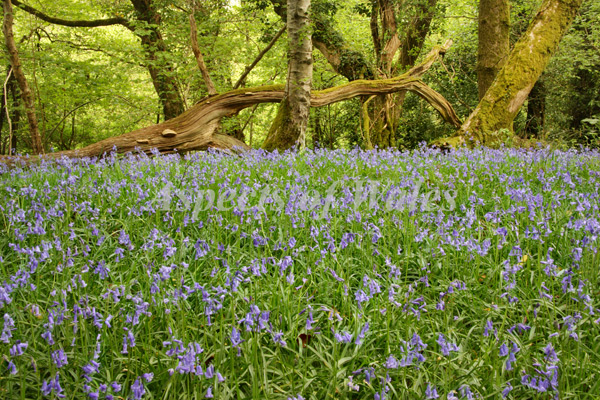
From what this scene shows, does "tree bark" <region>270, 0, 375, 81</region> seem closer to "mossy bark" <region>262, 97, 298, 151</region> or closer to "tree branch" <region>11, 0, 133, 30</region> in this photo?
"mossy bark" <region>262, 97, 298, 151</region>

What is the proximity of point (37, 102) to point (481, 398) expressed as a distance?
17647mm

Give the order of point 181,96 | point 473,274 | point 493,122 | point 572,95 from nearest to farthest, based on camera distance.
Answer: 1. point 473,274
2. point 493,122
3. point 181,96
4. point 572,95

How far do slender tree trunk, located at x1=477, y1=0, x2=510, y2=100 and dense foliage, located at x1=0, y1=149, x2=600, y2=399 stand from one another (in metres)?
5.92

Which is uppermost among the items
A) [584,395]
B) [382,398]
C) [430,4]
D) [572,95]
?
[430,4]

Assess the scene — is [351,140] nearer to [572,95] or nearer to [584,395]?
[572,95]

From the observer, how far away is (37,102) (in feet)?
51.0

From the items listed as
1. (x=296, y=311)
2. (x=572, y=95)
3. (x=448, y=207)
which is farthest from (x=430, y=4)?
(x=296, y=311)

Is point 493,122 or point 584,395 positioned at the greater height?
point 493,122

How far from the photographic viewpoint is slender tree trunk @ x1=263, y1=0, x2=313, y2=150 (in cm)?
752

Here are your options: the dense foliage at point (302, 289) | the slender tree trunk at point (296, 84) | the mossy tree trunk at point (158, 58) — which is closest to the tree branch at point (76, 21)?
the mossy tree trunk at point (158, 58)

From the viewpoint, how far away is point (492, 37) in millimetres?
10336

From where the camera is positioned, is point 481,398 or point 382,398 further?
point 481,398

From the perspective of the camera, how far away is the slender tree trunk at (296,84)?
7.52m

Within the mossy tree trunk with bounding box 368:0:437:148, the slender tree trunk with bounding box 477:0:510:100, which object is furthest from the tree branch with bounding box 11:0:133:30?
the slender tree trunk with bounding box 477:0:510:100
